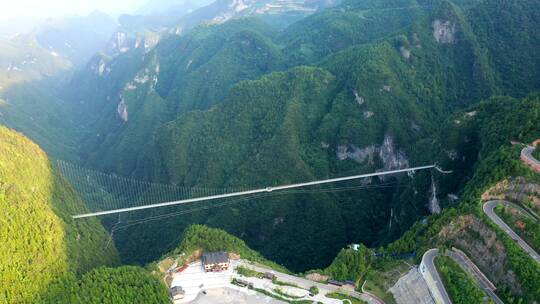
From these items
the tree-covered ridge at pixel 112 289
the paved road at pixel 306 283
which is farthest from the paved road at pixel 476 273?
the tree-covered ridge at pixel 112 289

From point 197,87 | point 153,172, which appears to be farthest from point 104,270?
point 197,87

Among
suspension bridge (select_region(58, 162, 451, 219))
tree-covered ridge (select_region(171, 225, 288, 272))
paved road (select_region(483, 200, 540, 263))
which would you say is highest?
paved road (select_region(483, 200, 540, 263))

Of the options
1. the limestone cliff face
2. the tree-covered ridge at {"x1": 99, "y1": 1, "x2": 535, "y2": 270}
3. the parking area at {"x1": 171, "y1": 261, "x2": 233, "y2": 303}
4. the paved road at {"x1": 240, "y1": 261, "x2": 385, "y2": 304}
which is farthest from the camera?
the limestone cliff face

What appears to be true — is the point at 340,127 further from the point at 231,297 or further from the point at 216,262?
the point at 231,297

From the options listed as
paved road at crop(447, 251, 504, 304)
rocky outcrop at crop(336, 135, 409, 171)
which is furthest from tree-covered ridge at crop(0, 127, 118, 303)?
rocky outcrop at crop(336, 135, 409, 171)

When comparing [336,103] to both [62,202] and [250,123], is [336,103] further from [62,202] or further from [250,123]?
[62,202]

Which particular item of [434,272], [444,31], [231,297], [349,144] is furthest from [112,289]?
[444,31]

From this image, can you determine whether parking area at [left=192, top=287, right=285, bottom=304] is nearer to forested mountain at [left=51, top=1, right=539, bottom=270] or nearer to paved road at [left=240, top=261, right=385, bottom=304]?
paved road at [left=240, top=261, right=385, bottom=304]
